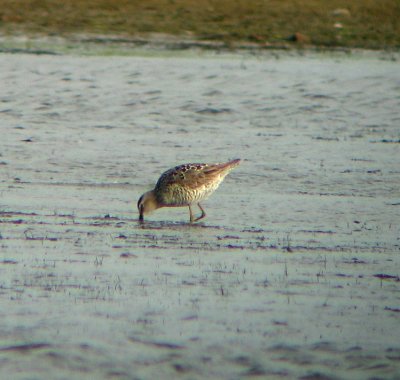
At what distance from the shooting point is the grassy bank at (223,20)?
24.8 meters

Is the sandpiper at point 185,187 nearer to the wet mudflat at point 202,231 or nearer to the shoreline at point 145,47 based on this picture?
the wet mudflat at point 202,231

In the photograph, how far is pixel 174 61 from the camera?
22.5 meters

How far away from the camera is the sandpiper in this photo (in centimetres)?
1120

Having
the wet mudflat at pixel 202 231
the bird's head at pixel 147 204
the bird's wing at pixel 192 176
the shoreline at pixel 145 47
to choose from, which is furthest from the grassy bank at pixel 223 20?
the bird's head at pixel 147 204

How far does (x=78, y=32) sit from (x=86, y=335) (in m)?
18.8

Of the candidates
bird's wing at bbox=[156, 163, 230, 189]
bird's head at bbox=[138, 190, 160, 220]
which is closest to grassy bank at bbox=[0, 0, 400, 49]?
bird's wing at bbox=[156, 163, 230, 189]

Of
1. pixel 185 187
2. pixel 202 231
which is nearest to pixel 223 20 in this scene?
pixel 185 187

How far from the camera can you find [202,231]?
399 inches

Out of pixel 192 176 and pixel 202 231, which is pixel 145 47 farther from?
pixel 202 231

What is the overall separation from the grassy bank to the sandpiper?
13136 millimetres

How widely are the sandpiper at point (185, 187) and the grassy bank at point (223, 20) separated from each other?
43.1 feet

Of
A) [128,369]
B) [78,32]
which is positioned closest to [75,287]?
[128,369]

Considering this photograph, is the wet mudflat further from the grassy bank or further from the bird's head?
the grassy bank

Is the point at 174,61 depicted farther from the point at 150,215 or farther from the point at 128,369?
the point at 128,369
